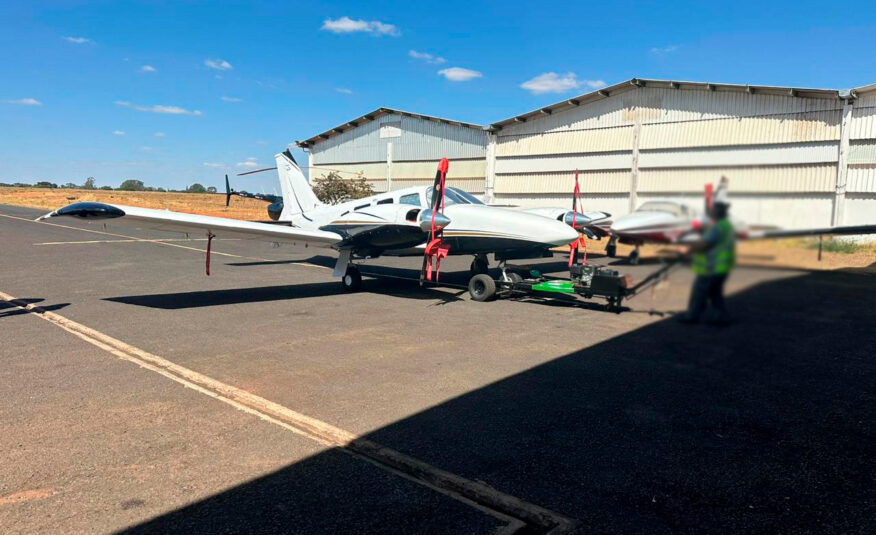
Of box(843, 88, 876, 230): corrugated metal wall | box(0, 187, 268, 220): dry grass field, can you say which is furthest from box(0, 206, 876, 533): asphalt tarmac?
box(0, 187, 268, 220): dry grass field

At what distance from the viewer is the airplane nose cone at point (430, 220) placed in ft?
42.0

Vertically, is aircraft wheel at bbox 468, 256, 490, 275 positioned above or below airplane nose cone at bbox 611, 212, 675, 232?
below

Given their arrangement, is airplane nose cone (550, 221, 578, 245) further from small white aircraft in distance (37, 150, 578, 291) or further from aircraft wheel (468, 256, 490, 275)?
aircraft wheel (468, 256, 490, 275)

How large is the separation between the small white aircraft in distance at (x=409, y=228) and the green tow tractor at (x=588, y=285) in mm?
1030

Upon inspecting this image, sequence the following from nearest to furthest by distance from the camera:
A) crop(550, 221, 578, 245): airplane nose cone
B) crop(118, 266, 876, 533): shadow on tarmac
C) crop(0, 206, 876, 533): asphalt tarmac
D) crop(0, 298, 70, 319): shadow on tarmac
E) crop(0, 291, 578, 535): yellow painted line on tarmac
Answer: crop(0, 206, 876, 533): asphalt tarmac → crop(118, 266, 876, 533): shadow on tarmac → crop(0, 291, 578, 535): yellow painted line on tarmac → crop(550, 221, 578, 245): airplane nose cone → crop(0, 298, 70, 319): shadow on tarmac

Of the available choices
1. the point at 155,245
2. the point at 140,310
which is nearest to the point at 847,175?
the point at 140,310

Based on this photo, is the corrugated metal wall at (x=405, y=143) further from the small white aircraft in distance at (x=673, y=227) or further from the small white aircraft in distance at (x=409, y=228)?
the small white aircraft in distance at (x=673, y=227)

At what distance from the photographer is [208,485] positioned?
5352 millimetres

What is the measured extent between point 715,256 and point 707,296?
13cm

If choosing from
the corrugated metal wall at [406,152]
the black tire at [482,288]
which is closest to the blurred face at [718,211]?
the black tire at [482,288]

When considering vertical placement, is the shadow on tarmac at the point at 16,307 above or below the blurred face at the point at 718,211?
below

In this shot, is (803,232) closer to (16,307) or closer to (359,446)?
(359,446)

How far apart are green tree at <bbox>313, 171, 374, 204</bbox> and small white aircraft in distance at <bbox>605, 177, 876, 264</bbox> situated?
1628 inches

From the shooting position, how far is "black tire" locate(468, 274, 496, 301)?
47.6 feet
